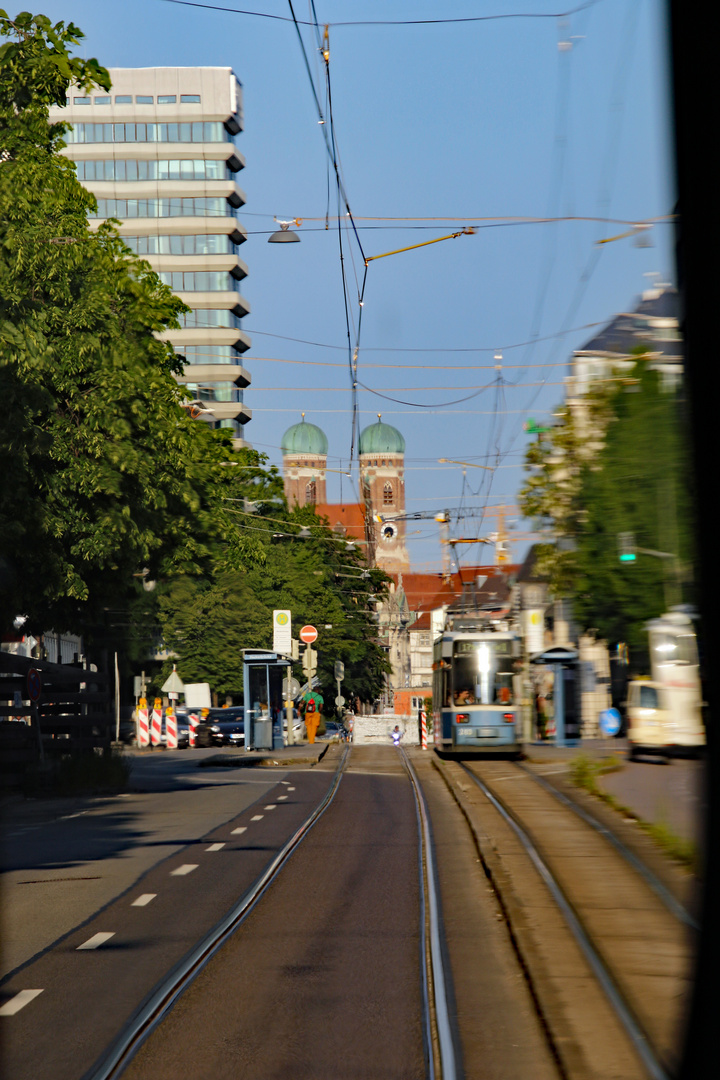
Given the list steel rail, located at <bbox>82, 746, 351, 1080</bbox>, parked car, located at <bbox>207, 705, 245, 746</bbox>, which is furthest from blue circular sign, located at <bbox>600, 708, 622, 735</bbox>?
parked car, located at <bbox>207, 705, 245, 746</bbox>

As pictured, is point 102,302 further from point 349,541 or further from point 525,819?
point 349,541

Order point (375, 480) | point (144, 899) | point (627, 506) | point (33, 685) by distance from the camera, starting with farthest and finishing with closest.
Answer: point (375, 480), point (33, 685), point (144, 899), point (627, 506)

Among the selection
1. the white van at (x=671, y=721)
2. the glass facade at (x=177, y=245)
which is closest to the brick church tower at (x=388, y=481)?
the glass facade at (x=177, y=245)

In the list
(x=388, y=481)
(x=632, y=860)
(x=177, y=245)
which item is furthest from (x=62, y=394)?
(x=388, y=481)

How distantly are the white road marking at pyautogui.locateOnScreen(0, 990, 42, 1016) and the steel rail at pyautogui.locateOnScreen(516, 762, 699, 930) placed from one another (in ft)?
10.3

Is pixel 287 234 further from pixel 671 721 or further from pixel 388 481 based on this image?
pixel 388 481

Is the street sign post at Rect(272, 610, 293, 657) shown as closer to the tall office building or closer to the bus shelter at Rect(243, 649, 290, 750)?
the bus shelter at Rect(243, 649, 290, 750)

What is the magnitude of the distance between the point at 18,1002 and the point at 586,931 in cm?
337

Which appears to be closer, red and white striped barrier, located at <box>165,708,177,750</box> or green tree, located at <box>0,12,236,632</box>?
green tree, located at <box>0,12,236,632</box>

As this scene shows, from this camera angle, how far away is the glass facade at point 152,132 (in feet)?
271

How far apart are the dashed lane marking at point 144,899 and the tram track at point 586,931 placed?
8.82ft

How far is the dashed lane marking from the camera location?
10445mm

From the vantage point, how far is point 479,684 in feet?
99.9

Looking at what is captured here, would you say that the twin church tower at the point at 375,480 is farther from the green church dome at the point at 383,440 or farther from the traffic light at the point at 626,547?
the traffic light at the point at 626,547
